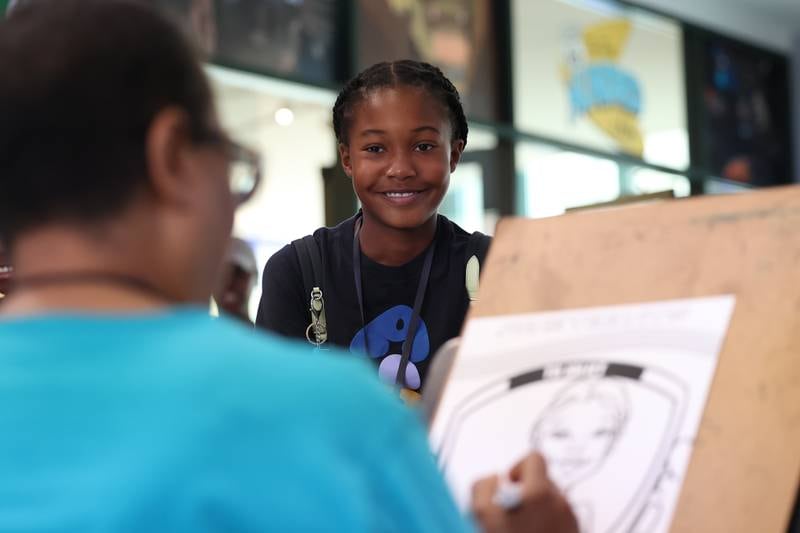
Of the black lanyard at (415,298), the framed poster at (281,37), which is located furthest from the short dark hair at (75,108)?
the framed poster at (281,37)

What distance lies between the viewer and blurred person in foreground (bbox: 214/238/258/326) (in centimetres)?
116

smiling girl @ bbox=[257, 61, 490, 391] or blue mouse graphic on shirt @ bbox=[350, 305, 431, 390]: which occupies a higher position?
smiling girl @ bbox=[257, 61, 490, 391]

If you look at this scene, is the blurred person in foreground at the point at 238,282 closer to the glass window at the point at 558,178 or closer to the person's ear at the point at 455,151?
the person's ear at the point at 455,151

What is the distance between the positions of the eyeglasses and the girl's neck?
4.40ft

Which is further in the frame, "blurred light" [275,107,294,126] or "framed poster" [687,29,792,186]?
"framed poster" [687,29,792,186]

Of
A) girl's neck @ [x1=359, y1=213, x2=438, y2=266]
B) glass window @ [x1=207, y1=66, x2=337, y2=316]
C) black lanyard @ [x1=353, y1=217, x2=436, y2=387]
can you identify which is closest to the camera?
black lanyard @ [x1=353, y1=217, x2=436, y2=387]

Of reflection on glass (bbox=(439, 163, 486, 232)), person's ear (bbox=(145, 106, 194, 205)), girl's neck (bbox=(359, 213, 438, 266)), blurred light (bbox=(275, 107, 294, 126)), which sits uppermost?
blurred light (bbox=(275, 107, 294, 126))

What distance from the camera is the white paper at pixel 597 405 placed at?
51.2 inches

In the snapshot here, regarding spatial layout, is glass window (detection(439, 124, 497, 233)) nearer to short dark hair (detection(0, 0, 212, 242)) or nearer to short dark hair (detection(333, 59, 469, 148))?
short dark hair (detection(333, 59, 469, 148))

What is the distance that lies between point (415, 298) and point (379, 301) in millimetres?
67

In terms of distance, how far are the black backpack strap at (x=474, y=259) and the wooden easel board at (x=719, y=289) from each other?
61 centimetres

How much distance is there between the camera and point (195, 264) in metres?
0.87

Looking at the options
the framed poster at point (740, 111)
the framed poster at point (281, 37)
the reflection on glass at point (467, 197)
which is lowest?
the reflection on glass at point (467, 197)

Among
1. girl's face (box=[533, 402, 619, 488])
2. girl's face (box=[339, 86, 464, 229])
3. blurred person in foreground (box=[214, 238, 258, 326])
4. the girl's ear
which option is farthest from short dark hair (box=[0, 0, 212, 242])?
the girl's ear
